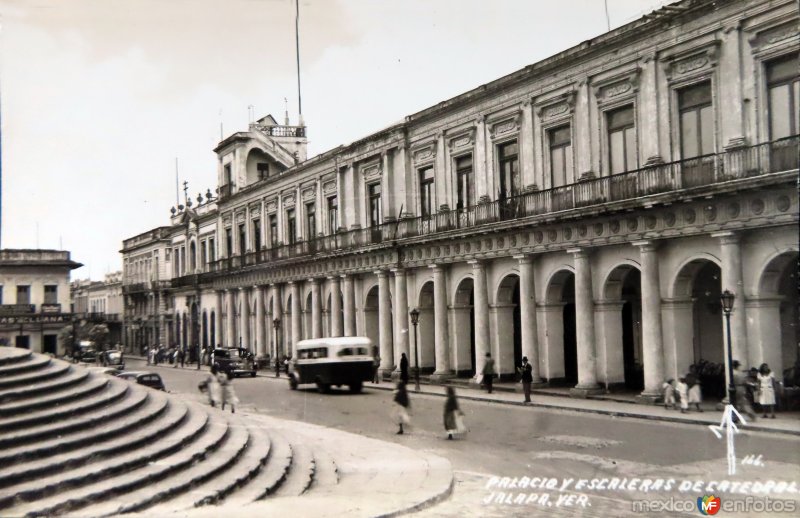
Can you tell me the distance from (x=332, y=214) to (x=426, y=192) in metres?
8.28

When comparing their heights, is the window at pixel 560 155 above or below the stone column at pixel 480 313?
above

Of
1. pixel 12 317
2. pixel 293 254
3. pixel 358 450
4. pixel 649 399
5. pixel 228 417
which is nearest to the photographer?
pixel 358 450

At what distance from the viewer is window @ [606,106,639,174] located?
21781mm

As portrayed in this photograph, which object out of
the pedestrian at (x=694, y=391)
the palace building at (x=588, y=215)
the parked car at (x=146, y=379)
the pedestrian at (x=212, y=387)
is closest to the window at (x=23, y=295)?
the parked car at (x=146, y=379)

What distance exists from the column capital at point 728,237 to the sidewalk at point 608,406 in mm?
3953

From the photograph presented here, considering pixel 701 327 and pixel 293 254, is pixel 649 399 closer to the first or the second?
pixel 701 327

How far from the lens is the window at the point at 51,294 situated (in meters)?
25.6

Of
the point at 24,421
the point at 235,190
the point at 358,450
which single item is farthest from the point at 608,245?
the point at 235,190

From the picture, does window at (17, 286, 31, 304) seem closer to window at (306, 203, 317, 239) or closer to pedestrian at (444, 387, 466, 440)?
window at (306, 203, 317, 239)

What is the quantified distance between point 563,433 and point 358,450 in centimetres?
445

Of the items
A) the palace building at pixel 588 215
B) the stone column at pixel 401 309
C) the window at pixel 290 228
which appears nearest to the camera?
the palace building at pixel 588 215

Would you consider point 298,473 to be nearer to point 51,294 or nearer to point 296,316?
point 51,294

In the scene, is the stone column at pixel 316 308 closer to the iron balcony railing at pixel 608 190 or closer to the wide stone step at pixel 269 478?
the iron balcony railing at pixel 608 190

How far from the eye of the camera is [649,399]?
66.9ft
